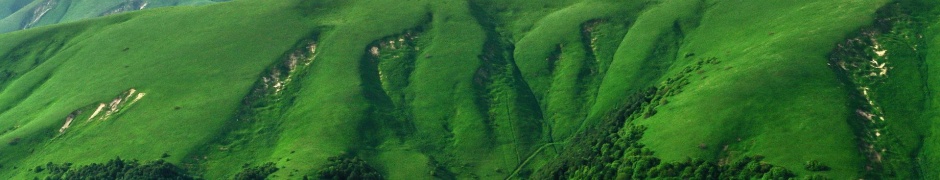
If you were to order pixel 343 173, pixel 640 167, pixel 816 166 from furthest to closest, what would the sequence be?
pixel 343 173
pixel 640 167
pixel 816 166

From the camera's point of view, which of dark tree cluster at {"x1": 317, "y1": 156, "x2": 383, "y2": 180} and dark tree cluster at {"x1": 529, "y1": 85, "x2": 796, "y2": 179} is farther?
dark tree cluster at {"x1": 317, "y1": 156, "x2": 383, "y2": 180}

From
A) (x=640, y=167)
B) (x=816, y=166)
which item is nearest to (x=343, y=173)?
(x=640, y=167)

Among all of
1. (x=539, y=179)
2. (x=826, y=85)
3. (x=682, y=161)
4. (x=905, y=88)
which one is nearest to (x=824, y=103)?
(x=826, y=85)

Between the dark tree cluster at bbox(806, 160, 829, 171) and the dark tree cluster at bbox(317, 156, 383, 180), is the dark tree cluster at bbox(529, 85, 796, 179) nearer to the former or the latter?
the dark tree cluster at bbox(806, 160, 829, 171)

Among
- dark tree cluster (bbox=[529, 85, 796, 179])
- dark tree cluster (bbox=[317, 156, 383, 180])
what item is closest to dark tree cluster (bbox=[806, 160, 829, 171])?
dark tree cluster (bbox=[529, 85, 796, 179])

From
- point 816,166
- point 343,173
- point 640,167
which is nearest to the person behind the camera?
point 816,166

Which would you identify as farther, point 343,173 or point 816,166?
point 343,173

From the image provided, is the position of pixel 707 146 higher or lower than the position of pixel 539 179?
higher

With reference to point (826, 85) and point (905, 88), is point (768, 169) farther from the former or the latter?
point (905, 88)

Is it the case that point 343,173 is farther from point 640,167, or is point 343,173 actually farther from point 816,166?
point 816,166

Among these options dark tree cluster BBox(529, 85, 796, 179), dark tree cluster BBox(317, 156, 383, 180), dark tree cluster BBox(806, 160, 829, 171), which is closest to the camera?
dark tree cluster BBox(806, 160, 829, 171)

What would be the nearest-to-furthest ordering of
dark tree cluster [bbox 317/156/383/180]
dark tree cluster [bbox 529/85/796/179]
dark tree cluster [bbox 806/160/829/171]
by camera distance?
dark tree cluster [bbox 806/160/829/171] → dark tree cluster [bbox 529/85/796/179] → dark tree cluster [bbox 317/156/383/180]
